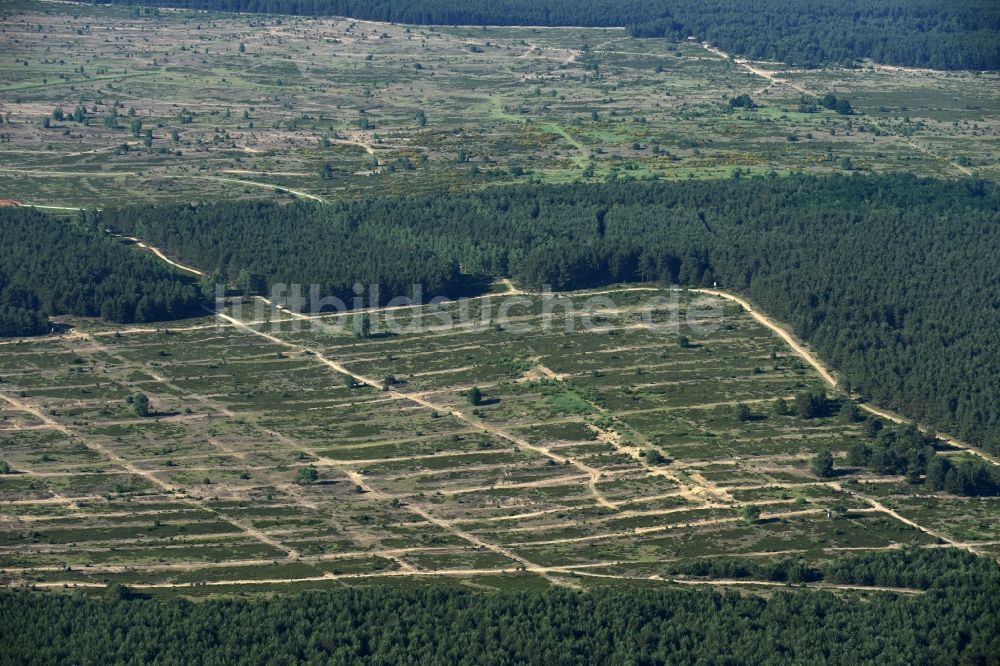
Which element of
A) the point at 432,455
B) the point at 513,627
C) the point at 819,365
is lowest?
the point at 513,627

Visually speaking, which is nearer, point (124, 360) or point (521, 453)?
point (521, 453)

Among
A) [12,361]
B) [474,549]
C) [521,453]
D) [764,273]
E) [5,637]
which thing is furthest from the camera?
[764,273]

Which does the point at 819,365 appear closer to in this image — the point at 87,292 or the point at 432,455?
the point at 432,455

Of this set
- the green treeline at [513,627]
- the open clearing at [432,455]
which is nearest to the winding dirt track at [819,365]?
the open clearing at [432,455]

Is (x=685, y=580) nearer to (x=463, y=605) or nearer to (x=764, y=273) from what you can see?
(x=463, y=605)

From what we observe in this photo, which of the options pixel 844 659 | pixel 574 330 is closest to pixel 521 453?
pixel 574 330

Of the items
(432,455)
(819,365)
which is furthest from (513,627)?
(819,365)

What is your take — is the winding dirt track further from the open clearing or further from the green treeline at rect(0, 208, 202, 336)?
the green treeline at rect(0, 208, 202, 336)
